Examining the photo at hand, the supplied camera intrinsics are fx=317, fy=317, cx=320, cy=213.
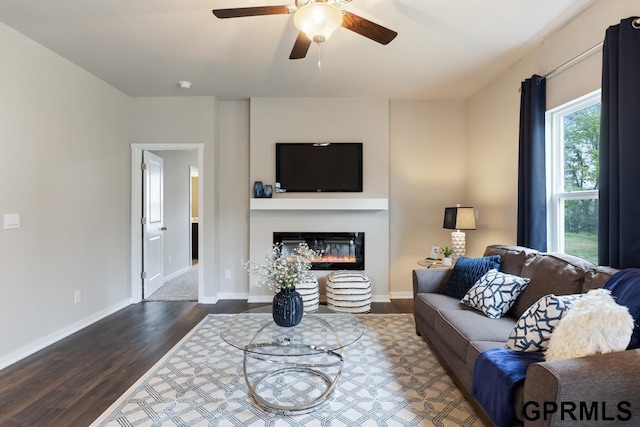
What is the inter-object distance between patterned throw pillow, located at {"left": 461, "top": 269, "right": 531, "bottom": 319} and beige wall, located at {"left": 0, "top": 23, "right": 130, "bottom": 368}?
12.0ft

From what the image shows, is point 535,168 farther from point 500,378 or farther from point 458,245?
point 500,378

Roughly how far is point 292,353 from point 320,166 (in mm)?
2686

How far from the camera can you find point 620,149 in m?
1.93

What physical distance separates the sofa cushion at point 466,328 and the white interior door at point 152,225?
3.80m

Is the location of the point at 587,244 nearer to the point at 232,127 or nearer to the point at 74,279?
the point at 232,127

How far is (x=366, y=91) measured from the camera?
398 cm

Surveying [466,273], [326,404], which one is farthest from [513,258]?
[326,404]

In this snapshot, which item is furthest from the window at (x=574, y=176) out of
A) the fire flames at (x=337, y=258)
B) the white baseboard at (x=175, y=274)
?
the white baseboard at (x=175, y=274)

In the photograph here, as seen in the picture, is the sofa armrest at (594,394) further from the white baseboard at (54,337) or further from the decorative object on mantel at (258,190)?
the white baseboard at (54,337)

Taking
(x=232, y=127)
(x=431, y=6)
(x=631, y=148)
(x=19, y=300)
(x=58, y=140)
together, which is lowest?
(x=19, y=300)

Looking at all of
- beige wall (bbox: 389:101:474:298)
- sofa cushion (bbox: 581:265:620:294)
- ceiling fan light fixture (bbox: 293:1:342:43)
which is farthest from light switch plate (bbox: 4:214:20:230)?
sofa cushion (bbox: 581:265:620:294)

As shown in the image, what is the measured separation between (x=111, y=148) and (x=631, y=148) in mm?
4769

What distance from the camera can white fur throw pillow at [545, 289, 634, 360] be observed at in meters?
1.30

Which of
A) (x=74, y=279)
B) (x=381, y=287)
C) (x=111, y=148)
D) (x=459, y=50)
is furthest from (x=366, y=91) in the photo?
(x=74, y=279)
